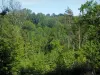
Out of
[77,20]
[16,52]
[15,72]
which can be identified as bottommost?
[15,72]

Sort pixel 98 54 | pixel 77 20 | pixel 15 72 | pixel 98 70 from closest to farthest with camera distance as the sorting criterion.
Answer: pixel 98 54, pixel 98 70, pixel 15 72, pixel 77 20

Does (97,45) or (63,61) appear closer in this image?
(97,45)

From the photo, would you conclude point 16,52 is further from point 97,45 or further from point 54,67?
point 97,45

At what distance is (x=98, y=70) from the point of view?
27.0 meters

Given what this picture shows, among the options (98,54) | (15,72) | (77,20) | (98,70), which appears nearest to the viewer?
(98,54)

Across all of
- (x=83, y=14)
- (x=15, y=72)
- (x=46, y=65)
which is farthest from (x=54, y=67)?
(x=83, y=14)

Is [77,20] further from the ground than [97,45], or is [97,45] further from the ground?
[77,20]

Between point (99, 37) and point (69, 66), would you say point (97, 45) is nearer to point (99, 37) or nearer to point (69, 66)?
point (99, 37)

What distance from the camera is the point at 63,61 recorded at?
93.6ft

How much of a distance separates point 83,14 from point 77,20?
5.49 m

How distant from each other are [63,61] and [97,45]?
189 inches

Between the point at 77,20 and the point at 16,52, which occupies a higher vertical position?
the point at 77,20

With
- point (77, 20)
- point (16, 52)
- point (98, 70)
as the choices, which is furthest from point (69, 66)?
point (77, 20)

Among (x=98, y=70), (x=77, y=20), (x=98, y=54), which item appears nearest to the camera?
(x=98, y=54)
